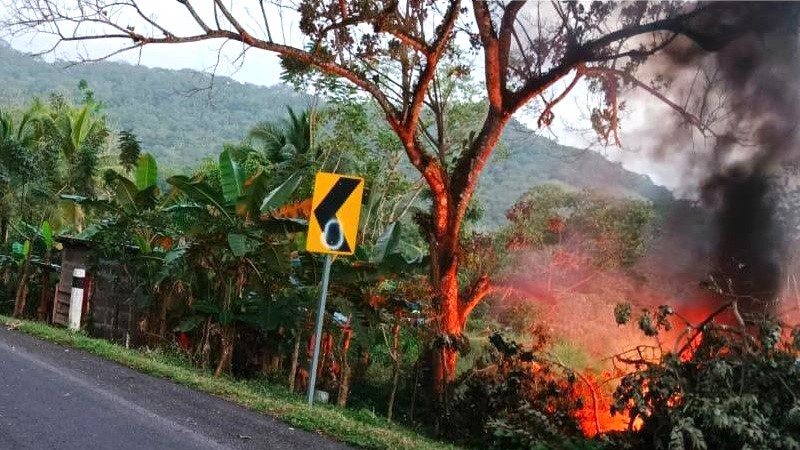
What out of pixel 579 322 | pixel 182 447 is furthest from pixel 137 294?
pixel 182 447

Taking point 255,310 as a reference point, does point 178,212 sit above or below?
above

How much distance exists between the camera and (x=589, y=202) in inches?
591

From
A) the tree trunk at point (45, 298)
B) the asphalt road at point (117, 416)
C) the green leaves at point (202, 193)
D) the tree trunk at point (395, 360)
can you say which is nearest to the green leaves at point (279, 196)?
the green leaves at point (202, 193)

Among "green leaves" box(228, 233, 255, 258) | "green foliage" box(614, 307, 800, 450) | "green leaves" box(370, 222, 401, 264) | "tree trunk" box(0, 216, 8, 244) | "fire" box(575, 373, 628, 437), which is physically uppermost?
"green leaves" box(370, 222, 401, 264)

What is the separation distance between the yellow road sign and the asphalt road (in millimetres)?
1864

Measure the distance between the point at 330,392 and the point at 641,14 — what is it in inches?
294

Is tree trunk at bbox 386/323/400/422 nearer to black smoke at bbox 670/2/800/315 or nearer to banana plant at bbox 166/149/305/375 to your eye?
banana plant at bbox 166/149/305/375

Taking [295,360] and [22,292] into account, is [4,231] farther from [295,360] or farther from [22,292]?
[295,360]

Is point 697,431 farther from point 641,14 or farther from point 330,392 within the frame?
point 330,392

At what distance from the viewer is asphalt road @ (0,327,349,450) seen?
5414mm

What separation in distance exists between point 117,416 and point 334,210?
2.95 metres

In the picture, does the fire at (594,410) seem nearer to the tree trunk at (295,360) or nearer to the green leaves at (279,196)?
the tree trunk at (295,360)

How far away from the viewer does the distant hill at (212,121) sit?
483 inches

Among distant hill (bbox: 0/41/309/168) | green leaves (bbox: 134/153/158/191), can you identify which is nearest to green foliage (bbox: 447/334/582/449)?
green leaves (bbox: 134/153/158/191)
